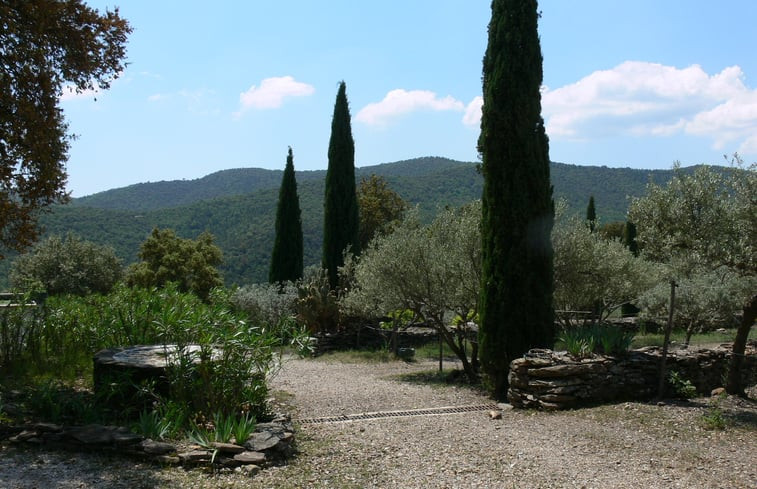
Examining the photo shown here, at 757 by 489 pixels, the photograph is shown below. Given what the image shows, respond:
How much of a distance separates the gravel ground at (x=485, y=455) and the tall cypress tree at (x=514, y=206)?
57.1 inches

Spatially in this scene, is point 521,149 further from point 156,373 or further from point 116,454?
point 116,454

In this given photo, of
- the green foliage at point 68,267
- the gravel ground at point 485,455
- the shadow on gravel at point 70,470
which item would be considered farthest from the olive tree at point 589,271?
the green foliage at point 68,267

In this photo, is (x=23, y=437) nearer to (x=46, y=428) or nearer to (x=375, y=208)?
(x=46, y=428)

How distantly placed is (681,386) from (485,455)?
4343mm

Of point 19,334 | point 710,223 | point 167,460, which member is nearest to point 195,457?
point 167,460

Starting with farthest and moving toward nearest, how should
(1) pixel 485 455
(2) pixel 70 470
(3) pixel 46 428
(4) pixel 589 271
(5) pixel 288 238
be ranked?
(5) pixel 288 238 < (4) pixel 589 271 < (1) pixel 485 455 < (3) pixel 46 428 < (2) pixel 70 470

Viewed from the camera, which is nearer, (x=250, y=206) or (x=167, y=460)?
(x=167, y=460)

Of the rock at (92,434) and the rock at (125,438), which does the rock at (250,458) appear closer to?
the rock at (125,438)

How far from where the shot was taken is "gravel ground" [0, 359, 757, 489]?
483cm

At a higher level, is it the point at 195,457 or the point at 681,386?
the point at 195,457

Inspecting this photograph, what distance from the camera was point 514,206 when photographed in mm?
9508

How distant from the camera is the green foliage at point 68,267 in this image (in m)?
26.5

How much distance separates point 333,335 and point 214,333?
10.7 meters

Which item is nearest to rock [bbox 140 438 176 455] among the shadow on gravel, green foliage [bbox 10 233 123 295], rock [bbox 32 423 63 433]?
the shadow on gravel
